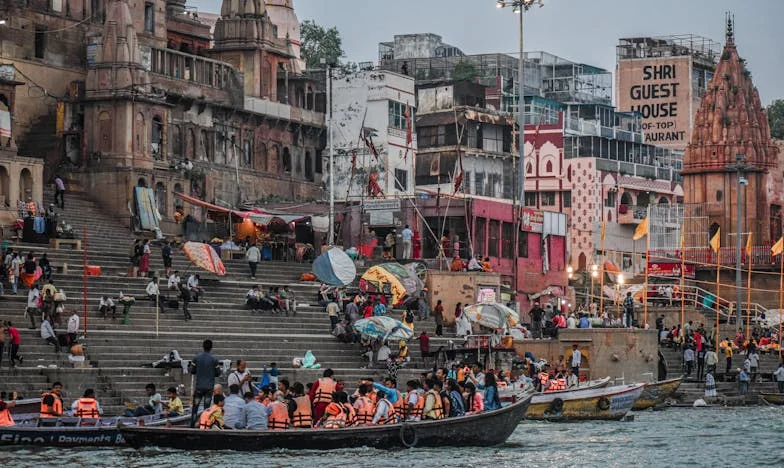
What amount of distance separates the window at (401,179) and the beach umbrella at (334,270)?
2263cm

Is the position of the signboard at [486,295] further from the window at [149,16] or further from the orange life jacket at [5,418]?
the orange life jacket at [5,418]

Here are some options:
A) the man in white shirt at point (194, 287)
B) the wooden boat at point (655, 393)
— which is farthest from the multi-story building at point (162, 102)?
the wooden boat at point (655, 393)

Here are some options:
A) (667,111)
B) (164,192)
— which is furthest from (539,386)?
(667,111)

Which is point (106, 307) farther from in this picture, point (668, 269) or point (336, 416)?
point (668, 269)

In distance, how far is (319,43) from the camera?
105312 mm

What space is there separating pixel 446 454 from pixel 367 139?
3984 centimetres

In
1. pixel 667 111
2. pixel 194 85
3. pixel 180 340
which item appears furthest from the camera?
pixel 667 111

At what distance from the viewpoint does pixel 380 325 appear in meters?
48.1

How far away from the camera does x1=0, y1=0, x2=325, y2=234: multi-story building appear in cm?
6066

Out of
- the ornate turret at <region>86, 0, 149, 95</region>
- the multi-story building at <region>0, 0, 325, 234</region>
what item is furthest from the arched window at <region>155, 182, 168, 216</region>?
the ornate turret at <region>86, 0, 149, 95</region>

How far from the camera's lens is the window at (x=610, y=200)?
93688mm

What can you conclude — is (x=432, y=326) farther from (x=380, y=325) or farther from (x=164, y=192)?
(x=164, y=192)

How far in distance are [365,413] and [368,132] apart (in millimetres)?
39689

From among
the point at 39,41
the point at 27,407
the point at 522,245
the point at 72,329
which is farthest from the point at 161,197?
the point at 27,407
